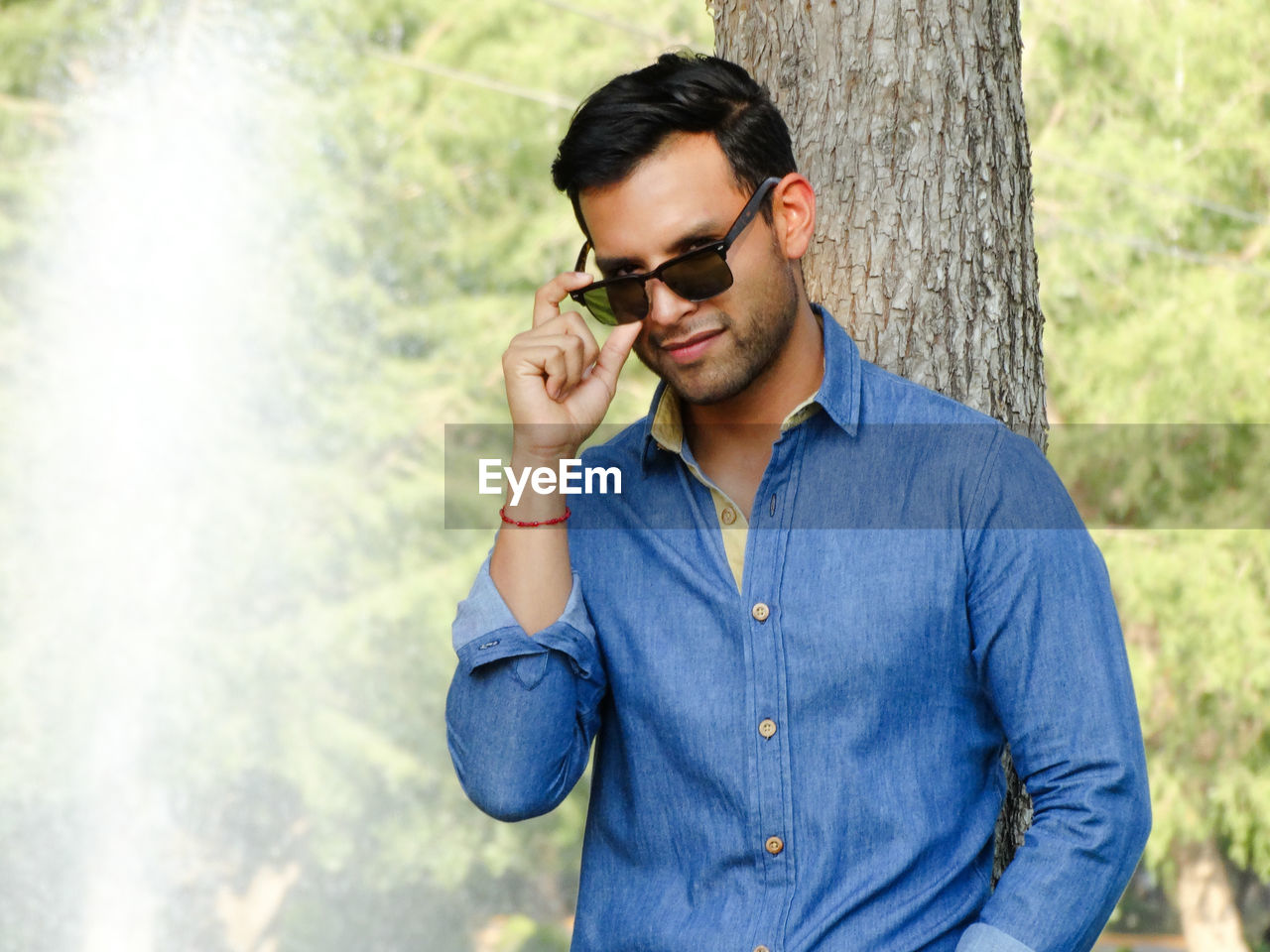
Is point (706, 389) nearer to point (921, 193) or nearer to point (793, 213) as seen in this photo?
point (793, 213)

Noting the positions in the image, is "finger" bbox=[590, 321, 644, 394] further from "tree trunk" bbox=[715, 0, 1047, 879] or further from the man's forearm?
"tree trunk" bbox=[715, 0, 1047, 879]

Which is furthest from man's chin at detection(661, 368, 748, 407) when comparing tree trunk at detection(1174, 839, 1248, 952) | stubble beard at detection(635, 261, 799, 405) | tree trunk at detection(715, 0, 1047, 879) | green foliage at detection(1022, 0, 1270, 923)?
tree trunk at detection(1174, 839, 1248, 952)

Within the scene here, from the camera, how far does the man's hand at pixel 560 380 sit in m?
1.59

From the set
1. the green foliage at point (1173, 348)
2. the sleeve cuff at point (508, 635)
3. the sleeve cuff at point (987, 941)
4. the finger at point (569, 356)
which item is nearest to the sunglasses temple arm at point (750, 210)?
the finger at point (569, 356)

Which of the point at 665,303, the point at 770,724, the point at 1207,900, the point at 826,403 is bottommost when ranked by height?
the point at 1207,900

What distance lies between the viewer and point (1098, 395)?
28.2 feet

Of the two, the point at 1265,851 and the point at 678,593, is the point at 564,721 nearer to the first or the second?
the point at 678,593

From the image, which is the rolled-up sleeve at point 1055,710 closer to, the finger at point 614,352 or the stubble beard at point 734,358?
the stubble beard at point 734,358

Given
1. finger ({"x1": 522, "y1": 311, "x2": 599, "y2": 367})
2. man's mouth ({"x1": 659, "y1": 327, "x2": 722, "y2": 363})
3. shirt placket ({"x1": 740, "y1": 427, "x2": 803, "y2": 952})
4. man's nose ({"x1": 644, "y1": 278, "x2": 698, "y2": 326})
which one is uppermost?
man's nose ({"x1": 644, "y1": 278, "x2": 698, "y2": 326})

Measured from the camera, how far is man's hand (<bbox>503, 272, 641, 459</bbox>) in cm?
159

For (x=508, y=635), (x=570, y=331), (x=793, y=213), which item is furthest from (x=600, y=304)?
(x=508, y=635)

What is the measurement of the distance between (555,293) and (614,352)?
5.7 inches

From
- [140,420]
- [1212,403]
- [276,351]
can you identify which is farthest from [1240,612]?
[140,420]

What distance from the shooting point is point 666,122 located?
1580mm
